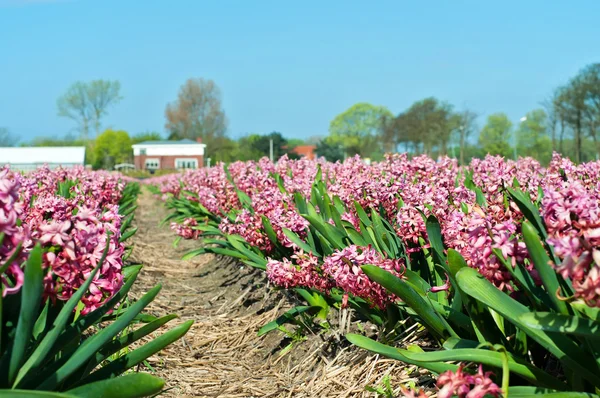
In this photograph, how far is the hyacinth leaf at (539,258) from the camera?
1988mm

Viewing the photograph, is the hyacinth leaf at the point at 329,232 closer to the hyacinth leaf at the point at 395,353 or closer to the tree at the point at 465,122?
the hyacinth leaf at the point at 395,353

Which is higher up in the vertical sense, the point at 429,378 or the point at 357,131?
the point at 357,131

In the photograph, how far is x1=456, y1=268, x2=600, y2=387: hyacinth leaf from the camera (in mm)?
2176

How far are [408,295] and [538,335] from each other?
0.54 m

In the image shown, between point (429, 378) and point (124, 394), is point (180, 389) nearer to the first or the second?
point (429, 378)

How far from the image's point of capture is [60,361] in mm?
2154

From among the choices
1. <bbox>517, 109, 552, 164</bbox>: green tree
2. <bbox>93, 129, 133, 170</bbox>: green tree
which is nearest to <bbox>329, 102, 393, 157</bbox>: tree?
<bbox>517, 109, 552, 164</bbox>: green tree

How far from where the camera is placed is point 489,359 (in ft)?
7.20

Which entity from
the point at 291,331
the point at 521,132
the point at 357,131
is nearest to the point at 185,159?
the point at 357,131

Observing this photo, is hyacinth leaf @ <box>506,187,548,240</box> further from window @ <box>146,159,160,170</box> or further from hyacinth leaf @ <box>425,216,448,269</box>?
window @ <box>146,159,160,170</box>

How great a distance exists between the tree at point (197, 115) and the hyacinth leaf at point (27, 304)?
94.3m

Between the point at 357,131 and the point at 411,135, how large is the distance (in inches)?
1589

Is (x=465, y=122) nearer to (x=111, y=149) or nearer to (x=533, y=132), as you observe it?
(x=533, y=132)

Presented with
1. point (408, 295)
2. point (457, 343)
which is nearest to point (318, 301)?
point (408, 295)
